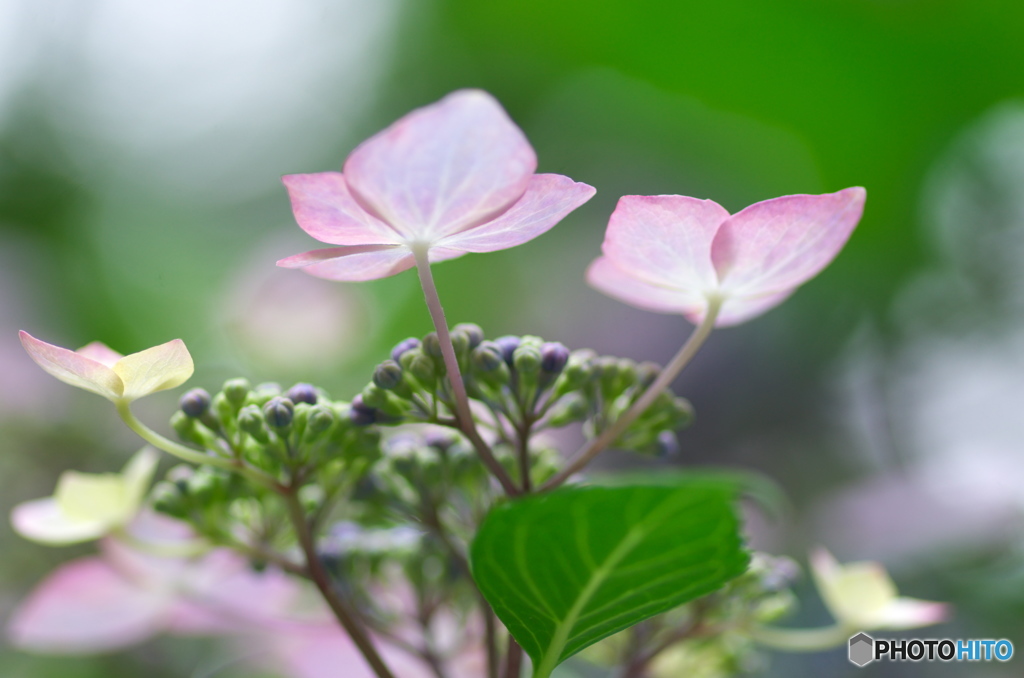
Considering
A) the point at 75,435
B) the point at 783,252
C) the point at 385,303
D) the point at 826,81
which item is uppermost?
the point at 826,81

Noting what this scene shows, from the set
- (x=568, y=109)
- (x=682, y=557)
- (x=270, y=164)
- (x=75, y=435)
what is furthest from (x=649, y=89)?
(x=682, y=557)

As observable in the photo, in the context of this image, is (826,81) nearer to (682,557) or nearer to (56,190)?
(682,557)

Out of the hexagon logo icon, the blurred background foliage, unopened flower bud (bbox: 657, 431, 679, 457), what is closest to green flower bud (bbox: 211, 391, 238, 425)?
unopened flower bud (bbox: 657, 431, 679, 457)

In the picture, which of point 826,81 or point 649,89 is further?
point 649,89

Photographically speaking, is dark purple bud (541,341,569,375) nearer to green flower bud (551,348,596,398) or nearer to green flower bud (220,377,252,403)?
green flower bud (551,348,596,398)

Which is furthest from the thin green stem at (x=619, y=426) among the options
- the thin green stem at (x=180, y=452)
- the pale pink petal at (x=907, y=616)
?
the pale pink petal at (x=907, y=616)

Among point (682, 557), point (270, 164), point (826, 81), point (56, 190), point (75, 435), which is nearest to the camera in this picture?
point (682, 557)

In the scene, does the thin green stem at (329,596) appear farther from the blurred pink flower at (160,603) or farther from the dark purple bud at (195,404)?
the blurred pink flower at (160,603)
